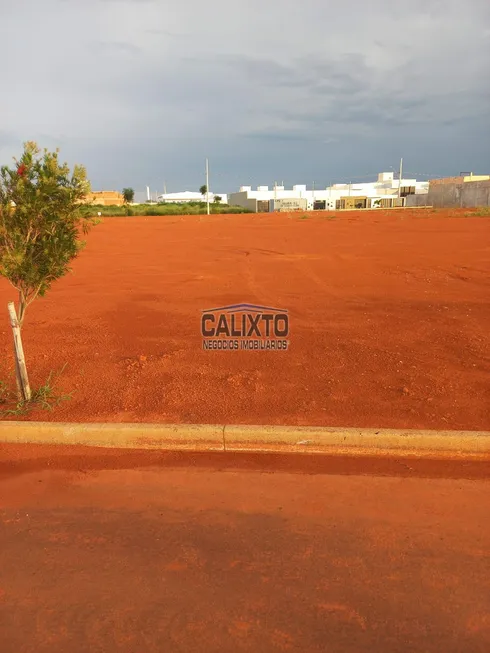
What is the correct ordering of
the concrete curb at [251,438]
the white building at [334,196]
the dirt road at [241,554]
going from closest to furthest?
the dirt road at [241,554]
the concrete curb at [251,438]
the white building at [334,196]

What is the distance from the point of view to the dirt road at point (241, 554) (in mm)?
2391

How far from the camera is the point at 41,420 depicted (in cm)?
457

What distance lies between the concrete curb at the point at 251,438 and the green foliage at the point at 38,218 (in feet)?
4.49

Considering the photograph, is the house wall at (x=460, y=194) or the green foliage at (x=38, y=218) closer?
the green foliage at (x=38, y=218)

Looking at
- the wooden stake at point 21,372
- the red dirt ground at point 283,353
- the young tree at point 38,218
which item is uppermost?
the young tree at point 38,218

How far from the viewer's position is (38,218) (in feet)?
14.1

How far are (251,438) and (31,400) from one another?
228 centimetres

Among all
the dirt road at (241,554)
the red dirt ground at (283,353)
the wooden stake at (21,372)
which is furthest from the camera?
the red dirt ground at (283,353)

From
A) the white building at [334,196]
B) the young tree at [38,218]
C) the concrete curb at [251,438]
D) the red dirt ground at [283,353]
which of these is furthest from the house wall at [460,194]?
the young tree at [38,218]

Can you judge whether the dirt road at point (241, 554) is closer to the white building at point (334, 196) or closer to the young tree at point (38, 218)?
the young tree at point (38, 218)

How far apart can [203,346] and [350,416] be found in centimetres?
274

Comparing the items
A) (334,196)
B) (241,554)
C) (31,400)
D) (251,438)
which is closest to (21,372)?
(31,400)

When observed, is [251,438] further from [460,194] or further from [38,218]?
[460,194]

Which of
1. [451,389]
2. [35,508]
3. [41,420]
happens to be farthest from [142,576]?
[451,389]
